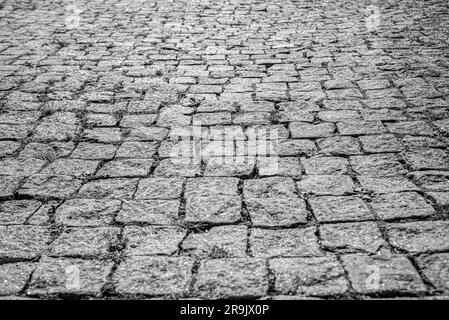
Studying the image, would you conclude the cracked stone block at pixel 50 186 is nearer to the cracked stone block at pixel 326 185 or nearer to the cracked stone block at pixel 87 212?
the cracked stone block at pixel 87 212

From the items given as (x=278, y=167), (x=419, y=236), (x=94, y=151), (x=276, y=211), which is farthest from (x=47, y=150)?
(x=419, y=236)

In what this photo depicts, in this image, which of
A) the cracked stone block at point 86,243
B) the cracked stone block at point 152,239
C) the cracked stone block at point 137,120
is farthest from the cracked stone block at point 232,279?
the cracked stone block at point 137,120

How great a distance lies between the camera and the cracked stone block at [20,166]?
3.26 metres

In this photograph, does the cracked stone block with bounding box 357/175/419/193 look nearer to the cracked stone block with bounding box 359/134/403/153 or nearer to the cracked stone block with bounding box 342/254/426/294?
the cracked stone block with bounding box 359/134/403/153

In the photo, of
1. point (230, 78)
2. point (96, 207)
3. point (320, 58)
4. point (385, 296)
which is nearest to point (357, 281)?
point (385, 296)

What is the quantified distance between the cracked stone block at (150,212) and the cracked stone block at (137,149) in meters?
0.68

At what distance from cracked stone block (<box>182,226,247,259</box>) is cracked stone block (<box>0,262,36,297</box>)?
34.5 inches

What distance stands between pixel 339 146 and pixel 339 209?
92cm

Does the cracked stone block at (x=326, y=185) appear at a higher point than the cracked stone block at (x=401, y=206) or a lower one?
lower

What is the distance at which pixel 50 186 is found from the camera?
3096 millimetres

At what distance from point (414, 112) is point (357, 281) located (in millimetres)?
2428

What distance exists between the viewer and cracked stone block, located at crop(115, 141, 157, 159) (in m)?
3.51

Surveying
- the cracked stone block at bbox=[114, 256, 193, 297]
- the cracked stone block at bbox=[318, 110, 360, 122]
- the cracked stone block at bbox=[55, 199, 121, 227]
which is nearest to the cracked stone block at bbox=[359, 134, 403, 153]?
the cracked stone block at bbox=[318, 110, 360, 122]

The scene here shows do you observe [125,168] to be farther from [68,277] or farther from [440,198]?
[440,198]
